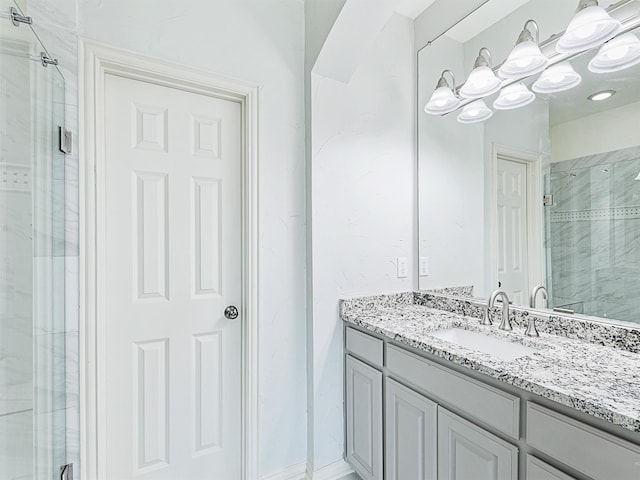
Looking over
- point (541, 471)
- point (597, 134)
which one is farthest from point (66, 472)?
point (597, 134)

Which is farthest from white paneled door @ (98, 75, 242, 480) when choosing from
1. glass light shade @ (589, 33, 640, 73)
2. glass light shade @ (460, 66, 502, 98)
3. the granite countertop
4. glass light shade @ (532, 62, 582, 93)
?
glass light shade @ (589, 33, 640, 73)

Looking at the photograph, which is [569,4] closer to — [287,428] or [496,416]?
[496,416]

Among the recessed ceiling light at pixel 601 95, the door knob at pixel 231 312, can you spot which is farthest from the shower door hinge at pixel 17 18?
the recessed ceiling light at pixel 601 95

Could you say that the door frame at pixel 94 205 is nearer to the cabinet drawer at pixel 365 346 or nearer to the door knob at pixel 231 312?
the door knob at pixel 231 312

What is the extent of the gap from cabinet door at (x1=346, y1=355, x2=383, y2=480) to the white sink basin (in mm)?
396

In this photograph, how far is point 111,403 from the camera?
1426mm

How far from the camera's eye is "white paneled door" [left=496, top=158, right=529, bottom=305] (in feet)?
5.26

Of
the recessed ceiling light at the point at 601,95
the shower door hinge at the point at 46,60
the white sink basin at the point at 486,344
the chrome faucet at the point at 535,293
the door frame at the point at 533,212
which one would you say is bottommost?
the white sink basin at the point at 486,344

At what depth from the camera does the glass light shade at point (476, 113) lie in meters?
1.79

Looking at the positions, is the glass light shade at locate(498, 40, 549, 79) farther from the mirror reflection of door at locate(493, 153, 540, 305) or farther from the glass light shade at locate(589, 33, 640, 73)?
the mirror reflection of door at locate(493, 153, 540, 305)

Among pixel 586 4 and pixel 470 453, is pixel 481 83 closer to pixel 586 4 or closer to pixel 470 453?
pixel 586 4

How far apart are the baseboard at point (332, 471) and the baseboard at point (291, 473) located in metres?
0.04

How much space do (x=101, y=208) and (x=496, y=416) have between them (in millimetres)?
1675

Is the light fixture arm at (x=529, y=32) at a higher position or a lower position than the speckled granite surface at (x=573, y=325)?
higher
